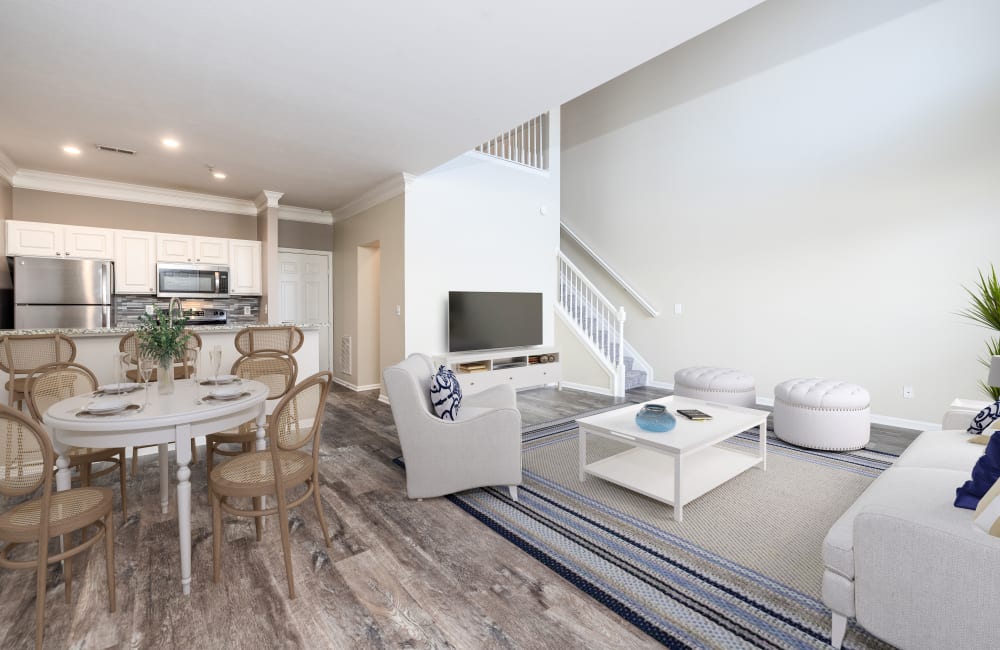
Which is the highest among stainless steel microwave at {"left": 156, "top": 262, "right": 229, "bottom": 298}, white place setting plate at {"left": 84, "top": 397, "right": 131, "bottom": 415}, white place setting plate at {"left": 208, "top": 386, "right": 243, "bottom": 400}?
stainless steel microwave at {"left": 156, "top": 262, "right": 229, "bottom": 298}

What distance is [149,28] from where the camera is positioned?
8.02ft

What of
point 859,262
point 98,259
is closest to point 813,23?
point 859,262

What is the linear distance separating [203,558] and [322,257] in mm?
5285

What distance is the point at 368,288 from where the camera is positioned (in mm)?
6285

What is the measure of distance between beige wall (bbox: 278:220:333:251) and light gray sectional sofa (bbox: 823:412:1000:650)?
669 cm

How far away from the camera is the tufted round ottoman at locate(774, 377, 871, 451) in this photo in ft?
11.7

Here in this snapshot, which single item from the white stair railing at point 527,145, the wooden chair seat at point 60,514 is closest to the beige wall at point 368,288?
the white stair railing at point 527,145

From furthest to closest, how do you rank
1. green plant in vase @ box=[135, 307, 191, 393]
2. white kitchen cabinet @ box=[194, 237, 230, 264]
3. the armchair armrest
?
white kitchen cabinet @ box=[194, 237, 230, 264]
green plant in vase @ box=[135, 307, 191, 393]
the armchair armrest

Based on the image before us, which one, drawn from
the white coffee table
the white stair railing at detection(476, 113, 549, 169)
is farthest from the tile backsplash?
the white coffee table

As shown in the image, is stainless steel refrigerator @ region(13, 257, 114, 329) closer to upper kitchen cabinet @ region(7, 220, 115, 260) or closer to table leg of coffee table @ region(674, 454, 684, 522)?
upper kitchen cabinet @ region(7, 220, 115, 260)

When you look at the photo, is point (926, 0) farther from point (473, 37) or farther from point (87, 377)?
point (87, 377)

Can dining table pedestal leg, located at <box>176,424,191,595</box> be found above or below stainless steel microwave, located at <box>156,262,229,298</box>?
below

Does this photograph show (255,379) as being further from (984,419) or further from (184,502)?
(984,419)

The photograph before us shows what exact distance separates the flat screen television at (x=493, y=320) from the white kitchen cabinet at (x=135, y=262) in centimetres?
355
